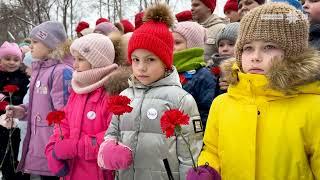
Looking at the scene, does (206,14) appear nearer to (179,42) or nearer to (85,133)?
(179,42)

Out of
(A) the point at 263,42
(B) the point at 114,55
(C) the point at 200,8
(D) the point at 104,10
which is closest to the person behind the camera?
(A) the point at 263,42

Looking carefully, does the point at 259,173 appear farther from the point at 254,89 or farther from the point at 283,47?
the point at 283,47

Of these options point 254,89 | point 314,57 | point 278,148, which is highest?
point 314,57

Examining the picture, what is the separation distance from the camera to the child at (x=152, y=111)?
2912mm

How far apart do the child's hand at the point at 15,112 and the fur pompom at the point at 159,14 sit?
2.23 m

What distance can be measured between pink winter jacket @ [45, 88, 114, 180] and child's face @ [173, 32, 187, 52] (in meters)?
0.90

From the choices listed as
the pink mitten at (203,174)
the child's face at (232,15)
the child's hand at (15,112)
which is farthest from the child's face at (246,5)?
the pink mitten at (203,174)

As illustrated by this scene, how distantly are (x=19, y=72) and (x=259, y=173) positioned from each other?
4787 millimetres

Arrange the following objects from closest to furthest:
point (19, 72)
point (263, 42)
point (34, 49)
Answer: point (263, 42), point (34, 49), point (19, 72)

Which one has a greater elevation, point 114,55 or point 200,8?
point 200,8

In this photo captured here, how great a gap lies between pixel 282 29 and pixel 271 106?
0.43 m

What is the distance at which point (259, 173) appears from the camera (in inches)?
88.7

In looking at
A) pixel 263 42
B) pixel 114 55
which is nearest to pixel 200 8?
pixel 114 55

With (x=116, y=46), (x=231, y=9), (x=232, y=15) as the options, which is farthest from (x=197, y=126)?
(x=231, y=9)
